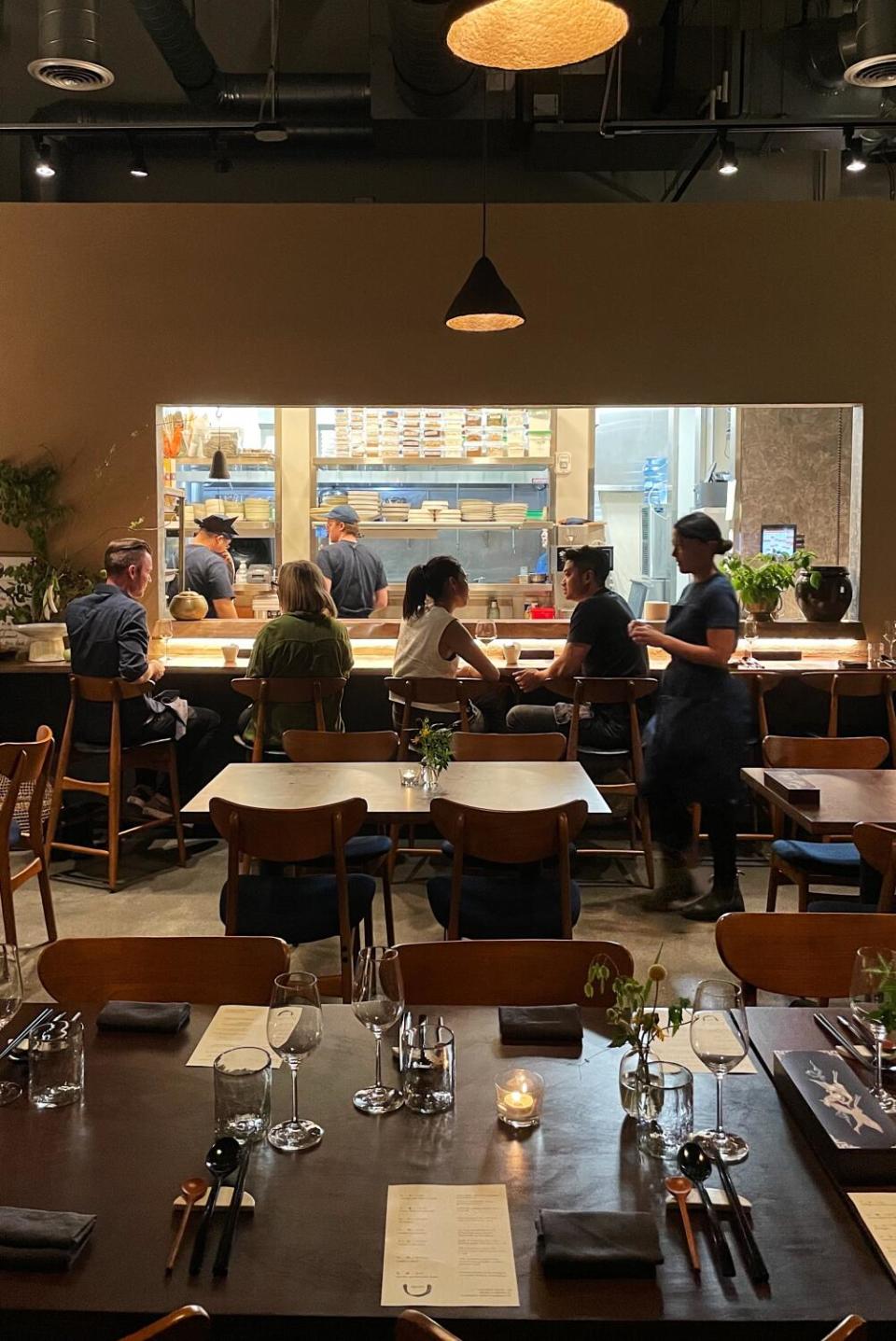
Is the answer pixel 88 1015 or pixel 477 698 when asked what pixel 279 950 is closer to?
pixel 88 1015

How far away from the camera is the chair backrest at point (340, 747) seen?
448 cm

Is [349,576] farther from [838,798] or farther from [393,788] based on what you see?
[838,798]

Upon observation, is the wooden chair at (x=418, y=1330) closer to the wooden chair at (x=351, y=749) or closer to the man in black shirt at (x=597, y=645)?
the wooden chair at (x=351, y=749)

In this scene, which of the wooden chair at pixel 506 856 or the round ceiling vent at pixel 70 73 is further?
the round ceiling vent at pixel 70 73

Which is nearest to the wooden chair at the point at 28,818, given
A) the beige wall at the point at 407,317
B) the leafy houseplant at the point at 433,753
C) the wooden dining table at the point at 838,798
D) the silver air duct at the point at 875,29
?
the leafy houseplant at the point at 433,753

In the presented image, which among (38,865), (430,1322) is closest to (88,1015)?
(430,1322)

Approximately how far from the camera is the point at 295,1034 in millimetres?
1688

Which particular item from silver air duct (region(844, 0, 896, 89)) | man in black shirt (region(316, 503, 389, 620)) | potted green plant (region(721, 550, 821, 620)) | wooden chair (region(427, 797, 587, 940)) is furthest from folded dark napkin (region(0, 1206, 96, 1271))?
man in black shirt (region(316, 503, 389, 620))

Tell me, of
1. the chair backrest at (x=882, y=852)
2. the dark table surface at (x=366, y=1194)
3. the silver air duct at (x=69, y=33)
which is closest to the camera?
the dark table surface at (x=366, y=1194)

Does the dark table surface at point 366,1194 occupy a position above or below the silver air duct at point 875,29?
below

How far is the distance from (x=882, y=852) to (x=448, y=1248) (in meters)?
2.09

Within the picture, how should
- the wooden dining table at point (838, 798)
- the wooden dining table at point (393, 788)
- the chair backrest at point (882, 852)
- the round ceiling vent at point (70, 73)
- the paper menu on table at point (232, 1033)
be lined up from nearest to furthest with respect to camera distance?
the paper menu on table at point (232, 1033) < the chair backrest at point (882, 852) < the wooden dining table at point (838, 798) < the wooden dining table at point (393, 788) < the round ceiling vent at point (70, 73)

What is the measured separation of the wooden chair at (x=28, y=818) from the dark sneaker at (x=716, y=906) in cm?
266

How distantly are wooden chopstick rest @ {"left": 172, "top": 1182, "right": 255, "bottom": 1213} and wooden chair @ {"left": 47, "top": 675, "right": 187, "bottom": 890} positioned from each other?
4.10 meters
